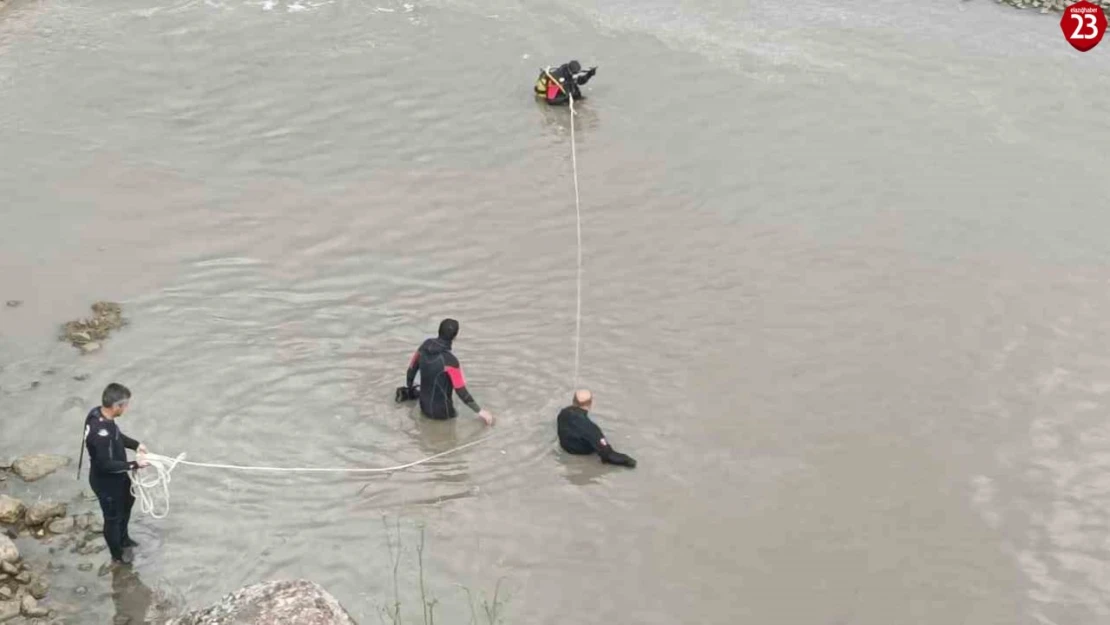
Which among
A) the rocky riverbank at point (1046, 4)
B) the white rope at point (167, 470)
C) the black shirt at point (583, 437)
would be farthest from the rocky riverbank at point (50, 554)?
the rocky riverbank at point (1046, 4)

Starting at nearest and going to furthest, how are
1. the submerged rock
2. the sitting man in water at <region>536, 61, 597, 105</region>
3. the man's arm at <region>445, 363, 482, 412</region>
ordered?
the man's arm at <region>445, 363, 482, 412</region>
the submerged rock
the sitting man in water at <region>536, 61, 597, 105</region>

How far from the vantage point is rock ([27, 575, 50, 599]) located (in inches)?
326

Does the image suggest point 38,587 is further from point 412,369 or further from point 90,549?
point 412,369

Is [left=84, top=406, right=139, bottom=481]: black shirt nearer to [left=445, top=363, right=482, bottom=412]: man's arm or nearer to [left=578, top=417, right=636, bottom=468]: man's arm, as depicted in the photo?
[left=445, top=363, right=482, bottom=412]: man's arm

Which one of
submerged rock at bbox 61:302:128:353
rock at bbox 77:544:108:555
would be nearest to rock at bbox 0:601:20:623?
rock at bbox 77:544:108:555

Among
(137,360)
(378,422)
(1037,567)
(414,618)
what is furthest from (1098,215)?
(137,360)

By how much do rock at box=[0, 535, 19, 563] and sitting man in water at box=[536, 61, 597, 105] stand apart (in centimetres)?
1071

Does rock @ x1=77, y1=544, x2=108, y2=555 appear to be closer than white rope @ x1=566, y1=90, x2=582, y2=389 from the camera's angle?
Yes

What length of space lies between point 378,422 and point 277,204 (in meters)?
4.86

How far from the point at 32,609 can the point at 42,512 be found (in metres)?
1.17

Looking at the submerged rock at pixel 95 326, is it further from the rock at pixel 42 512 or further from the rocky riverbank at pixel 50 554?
the rock at pixel 42 512

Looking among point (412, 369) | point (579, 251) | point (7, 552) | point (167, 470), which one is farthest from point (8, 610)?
point (579, 251)

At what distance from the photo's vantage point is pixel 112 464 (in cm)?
831

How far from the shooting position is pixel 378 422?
34.9 feet
